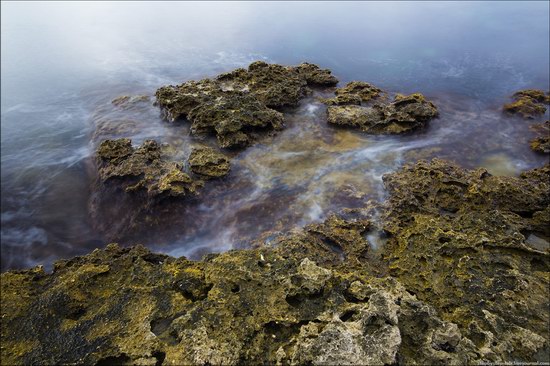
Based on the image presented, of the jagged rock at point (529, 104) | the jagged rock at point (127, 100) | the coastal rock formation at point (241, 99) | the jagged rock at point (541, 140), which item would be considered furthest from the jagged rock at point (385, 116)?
the jagged rock at point (127, 100)

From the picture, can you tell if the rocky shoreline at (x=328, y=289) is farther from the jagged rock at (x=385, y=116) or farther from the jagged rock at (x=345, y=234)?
the jagged rock at (x=385, y=116)

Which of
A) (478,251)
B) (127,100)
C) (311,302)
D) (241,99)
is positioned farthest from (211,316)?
(127,100)

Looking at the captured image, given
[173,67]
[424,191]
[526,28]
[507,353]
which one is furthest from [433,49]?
[507,353]

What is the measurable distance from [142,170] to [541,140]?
41.4 feet

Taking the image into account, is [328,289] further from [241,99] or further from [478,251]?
[241,99]

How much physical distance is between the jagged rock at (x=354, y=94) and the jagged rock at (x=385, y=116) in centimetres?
45

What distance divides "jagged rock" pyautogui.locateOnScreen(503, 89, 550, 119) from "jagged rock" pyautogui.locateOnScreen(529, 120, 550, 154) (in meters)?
0.97

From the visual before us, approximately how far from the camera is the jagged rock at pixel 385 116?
43.0ft

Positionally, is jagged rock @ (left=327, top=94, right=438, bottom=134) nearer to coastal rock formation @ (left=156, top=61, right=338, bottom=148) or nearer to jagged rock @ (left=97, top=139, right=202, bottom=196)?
coastal rock formation @ (left=156, top=61, right=338, bottom=148)

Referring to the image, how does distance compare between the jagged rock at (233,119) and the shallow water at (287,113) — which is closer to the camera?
the shallow water at (287,113)

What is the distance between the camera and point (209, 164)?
11.0m

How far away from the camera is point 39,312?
241 inches

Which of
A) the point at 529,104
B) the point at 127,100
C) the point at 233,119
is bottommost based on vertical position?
the point at 127,100

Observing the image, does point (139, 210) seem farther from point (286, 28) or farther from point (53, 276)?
point (286, 28)
